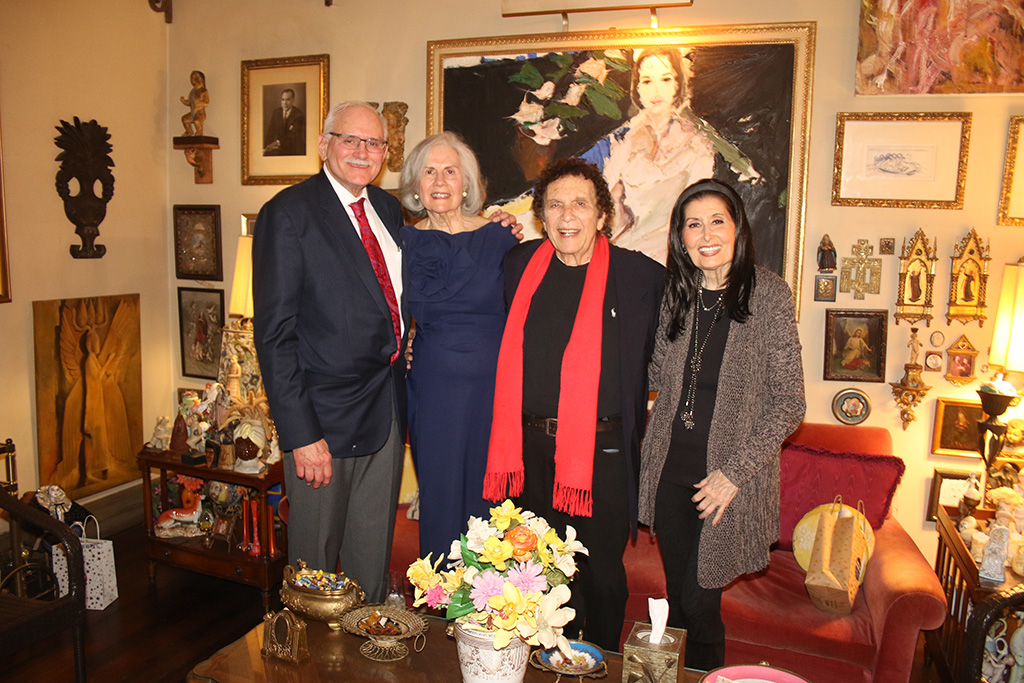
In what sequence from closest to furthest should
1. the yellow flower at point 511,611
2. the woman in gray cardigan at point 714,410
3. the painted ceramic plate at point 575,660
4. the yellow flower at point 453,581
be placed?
1. the yellow flower at point 511,611
2. the yellow flower at point 453,581
3. the painted ceramic plate at point 575,660
4. the woman in gray cardigan at point 714,410

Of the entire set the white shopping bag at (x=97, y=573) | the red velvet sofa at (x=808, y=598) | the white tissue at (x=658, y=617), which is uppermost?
the white tissue at (x=658, y=617)

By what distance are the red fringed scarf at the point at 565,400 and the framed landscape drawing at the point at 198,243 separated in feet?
8.42

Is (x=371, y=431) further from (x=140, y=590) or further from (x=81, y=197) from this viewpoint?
(x=81, y=197)

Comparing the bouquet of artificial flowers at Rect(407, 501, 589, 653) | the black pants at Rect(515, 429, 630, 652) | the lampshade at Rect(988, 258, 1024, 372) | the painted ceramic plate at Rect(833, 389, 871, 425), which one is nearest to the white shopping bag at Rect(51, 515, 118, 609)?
the black pants at Rect(515, 429, 630, 652)

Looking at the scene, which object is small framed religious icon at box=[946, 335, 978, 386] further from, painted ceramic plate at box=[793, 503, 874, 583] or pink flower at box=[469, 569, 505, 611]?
pink flower at box=[469, 569, 505, 611]

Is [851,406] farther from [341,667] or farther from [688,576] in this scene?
[341,667]

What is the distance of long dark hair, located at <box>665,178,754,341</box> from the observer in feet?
6.61

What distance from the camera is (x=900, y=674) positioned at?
7.62 feet

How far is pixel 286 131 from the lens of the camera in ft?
13.0

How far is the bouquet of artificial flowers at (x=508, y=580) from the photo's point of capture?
140cm

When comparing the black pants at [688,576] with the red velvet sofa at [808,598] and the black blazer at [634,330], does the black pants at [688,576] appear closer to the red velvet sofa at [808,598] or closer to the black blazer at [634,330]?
the black blazer at [634,330]

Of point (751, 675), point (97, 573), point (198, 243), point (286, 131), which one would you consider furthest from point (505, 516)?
point (198, 243)

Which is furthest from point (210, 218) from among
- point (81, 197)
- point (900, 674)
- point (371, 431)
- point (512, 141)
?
point (900, 674)

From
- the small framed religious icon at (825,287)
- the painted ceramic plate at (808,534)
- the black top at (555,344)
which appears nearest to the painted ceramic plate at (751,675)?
the black top at (555,344)
